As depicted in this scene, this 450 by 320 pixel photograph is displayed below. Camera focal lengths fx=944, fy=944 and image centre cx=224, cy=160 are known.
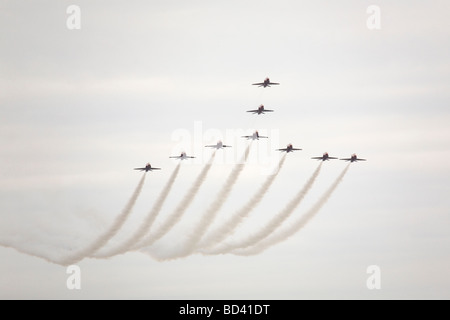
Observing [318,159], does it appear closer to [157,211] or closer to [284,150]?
[284,150]

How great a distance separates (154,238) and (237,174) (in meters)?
14.4
